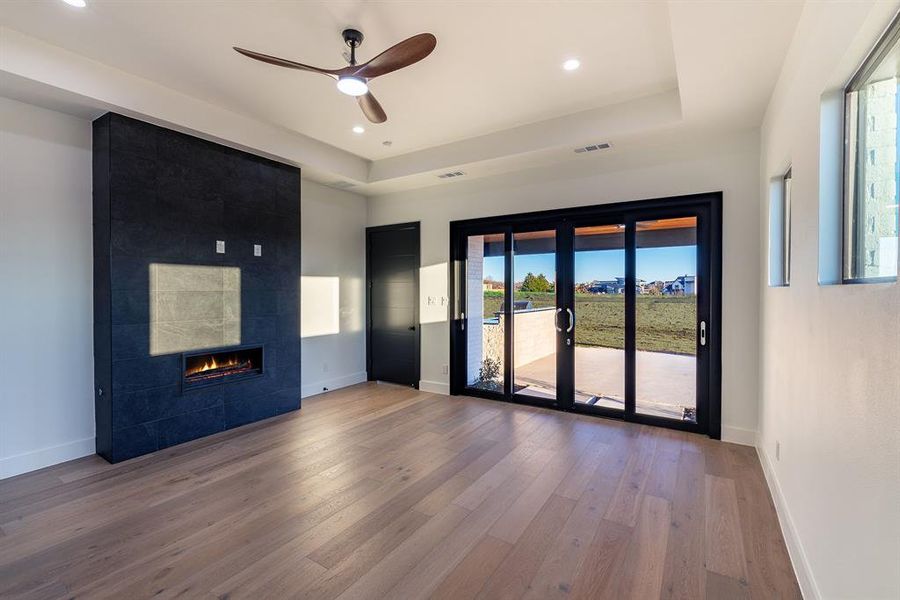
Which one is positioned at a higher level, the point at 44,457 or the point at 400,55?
the point at 400,55

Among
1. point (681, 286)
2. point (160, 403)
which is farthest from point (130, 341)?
point (681, 286)

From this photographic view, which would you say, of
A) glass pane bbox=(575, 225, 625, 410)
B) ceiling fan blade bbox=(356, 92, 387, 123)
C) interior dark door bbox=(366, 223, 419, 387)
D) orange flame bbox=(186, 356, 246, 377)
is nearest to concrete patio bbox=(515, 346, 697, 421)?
glass pane bbox=(575, 225, 625, 410)

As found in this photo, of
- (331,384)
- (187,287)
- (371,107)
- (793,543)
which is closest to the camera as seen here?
(793,543)

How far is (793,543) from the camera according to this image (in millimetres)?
2141

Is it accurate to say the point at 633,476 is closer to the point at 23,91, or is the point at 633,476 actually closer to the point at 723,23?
the point at 723,23

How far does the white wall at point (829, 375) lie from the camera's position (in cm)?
121

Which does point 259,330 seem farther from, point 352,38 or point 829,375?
point 829,375

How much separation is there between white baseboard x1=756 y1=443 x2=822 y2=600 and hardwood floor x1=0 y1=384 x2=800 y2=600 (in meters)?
0.06

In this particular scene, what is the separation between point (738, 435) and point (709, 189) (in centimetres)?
237

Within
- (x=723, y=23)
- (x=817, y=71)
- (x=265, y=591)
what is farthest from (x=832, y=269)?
(x=265, y=591)

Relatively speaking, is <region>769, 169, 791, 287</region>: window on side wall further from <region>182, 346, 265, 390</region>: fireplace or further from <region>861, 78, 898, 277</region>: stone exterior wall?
<region>182, 346, 265, 390</region>: fireplace

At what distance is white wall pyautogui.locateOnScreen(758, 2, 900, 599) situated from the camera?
1.21 m

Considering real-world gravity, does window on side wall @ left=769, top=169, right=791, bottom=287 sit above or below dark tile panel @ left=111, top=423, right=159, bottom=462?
above

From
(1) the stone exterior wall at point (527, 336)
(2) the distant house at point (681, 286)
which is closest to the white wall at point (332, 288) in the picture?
(1) the stone exterior wall at point (527, 336)
